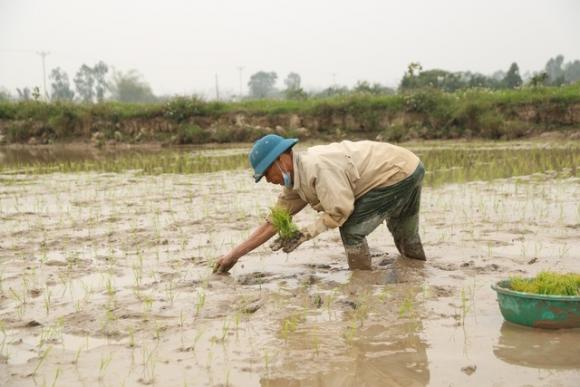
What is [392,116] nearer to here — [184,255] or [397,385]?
[184,255]

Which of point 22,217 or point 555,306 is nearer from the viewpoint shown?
point 555,306

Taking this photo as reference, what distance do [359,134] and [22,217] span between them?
42.7ft

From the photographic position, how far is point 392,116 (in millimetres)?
18609

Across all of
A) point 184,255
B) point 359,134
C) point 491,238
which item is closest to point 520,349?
point 491,238

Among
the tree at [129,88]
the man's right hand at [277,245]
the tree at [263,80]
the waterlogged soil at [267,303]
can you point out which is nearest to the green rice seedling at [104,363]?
the waterlogged soil at [267,303]

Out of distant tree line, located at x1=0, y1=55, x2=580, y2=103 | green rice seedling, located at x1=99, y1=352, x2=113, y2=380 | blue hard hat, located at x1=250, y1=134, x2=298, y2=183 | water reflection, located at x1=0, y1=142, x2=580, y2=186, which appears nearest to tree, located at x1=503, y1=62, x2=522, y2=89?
distant tree line, located at x1=0, y1=55, x2=580, y2=103

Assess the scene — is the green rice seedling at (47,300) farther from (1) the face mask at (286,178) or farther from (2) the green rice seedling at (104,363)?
(1) the face mask at (286,178)

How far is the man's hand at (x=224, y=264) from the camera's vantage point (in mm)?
4398

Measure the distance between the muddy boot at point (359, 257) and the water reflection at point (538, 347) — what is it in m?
1.26

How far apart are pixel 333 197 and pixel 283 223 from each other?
39 cm

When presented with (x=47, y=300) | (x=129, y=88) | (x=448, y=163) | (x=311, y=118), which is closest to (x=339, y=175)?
(x=47, y=300)

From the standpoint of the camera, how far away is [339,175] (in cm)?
402

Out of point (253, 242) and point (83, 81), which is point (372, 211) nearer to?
point (253, 242)

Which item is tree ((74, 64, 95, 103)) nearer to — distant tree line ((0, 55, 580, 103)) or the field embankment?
distant tree line ((0, 55, 580, 103))
